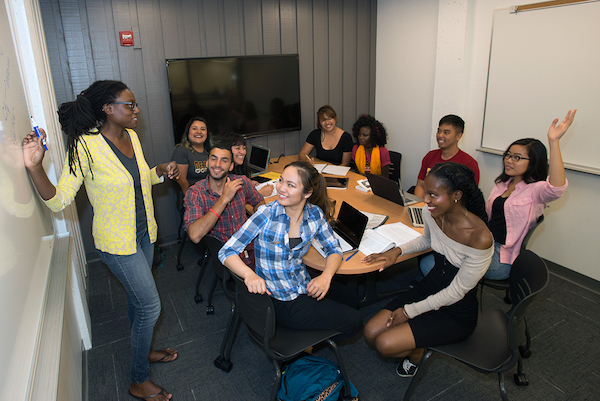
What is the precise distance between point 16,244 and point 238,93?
3155 mm

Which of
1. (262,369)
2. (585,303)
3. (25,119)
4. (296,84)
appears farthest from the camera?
(296,84)

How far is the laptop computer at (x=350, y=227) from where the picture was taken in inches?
86.1

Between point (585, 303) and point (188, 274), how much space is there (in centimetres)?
318

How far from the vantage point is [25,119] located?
1.70 meters

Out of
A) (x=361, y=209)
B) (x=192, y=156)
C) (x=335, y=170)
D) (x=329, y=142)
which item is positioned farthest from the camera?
(x=329, y=142)

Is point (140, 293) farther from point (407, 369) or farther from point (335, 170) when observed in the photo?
point (335, 170)

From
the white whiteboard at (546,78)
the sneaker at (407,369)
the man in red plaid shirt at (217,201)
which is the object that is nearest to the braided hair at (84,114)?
the man in red plaid shirt at (217,201)

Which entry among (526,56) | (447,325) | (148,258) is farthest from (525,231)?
(148,258)

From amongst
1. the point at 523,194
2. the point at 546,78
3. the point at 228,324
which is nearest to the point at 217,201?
the point at 228,324

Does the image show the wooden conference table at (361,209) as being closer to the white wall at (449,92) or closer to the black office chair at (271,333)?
the black office chair at (271,333)

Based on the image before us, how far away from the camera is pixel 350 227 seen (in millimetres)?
2311

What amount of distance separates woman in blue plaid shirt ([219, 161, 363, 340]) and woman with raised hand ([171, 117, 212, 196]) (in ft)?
5.25

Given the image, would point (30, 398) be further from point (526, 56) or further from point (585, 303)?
point (526, 56)

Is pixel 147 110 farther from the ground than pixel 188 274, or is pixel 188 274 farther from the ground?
pixel 147 110
